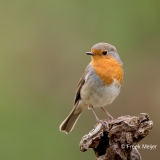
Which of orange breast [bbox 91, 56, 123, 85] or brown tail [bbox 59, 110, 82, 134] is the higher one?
orange breast [bbox 91, 56, 123, 85]

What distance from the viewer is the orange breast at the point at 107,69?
6.24 m

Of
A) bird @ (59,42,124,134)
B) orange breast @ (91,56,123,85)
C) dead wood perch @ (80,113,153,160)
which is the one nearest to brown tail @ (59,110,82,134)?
bird @ (59,42,124,134)

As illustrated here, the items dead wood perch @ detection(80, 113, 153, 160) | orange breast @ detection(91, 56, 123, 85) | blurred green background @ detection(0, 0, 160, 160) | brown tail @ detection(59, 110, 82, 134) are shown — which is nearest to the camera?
dead wood perch @ detection(80, 113, 153, 160)

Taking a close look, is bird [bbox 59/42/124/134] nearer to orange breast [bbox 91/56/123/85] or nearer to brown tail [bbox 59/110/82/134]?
orange breast [bbox 91/56/123/85]

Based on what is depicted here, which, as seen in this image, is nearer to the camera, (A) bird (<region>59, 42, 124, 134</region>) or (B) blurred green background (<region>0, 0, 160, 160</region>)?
(A) bird (<region>59, 42, 124, 134</region>)

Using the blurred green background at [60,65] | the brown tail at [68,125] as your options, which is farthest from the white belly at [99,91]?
the blurred green background at [60,65]

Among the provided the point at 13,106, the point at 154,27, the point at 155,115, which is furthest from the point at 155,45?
the point at 13,106

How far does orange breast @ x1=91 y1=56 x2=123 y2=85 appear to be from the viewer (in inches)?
246

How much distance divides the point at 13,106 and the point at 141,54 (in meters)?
2.19

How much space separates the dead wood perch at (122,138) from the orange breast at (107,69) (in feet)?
4.63

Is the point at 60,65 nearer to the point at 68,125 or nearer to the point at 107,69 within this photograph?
the point at 68,125

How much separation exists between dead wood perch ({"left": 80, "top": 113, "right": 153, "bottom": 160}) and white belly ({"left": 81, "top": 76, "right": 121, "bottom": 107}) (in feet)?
4.58

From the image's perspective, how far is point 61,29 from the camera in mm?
9320

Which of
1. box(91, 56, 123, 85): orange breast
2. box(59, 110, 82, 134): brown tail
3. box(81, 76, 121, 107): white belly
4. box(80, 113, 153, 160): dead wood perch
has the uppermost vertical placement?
box(91, 56, 123, 85): orange breast
